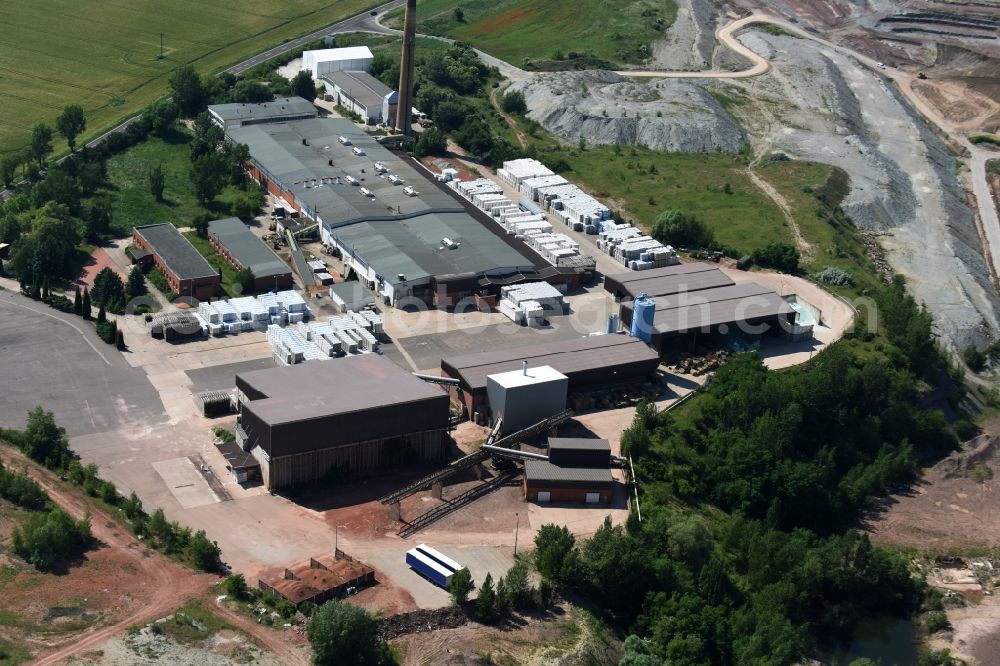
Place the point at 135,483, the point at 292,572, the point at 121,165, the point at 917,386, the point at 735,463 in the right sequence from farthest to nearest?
the point at 121,165 → the point at 917,386 → the point at 735,463 → the point at 135,483 → the point at 292,572

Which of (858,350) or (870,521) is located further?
(858,350)

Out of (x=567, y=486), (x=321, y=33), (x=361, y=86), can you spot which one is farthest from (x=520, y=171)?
(x=321, y=33)

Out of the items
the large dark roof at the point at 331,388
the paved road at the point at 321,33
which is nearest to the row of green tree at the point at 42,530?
the large dark roof at the point at 331,388

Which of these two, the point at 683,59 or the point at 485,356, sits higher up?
the point at 683,59

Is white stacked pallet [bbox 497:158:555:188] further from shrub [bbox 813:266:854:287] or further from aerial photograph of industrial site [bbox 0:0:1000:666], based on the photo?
shrub [bbox 813:266:854:287]

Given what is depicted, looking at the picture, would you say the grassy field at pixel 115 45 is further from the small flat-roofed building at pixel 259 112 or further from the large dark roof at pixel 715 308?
the large dark roof at pixel 715 308

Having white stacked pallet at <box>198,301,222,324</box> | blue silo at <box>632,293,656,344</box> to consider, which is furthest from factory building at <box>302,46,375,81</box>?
blue silo at <box>632,293,656,344</box>

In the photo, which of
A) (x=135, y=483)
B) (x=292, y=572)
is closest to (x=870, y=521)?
(x=292, y=572)

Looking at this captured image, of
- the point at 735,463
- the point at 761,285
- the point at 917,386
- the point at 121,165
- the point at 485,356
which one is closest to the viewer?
the point at 735,463

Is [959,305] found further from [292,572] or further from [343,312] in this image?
[292,572]
